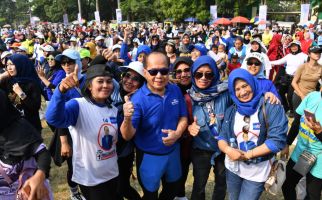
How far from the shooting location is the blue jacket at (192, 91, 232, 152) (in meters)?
3.01

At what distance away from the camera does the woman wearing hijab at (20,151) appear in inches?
79.7

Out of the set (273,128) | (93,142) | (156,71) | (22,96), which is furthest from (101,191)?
(22,96)

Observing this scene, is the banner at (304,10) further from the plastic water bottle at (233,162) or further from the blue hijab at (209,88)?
the plastic water bottle at (233,162)

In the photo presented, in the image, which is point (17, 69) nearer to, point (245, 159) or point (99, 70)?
point (99, 70)

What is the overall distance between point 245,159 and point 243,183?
0.29m

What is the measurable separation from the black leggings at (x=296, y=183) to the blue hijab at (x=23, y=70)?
11.6ft

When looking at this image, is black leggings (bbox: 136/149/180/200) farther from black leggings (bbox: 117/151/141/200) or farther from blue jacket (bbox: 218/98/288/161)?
blue jacket (bbox: 218/98/288/161)

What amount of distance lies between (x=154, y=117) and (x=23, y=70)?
94.0 inches

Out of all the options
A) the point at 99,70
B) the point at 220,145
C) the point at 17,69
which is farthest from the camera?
the point at 17,69

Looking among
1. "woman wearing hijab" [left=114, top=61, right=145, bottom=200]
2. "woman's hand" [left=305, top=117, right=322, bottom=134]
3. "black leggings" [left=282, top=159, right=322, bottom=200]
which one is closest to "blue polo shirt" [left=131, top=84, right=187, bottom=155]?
"woman wearing hijab" [left=114, top=61, right=145, bottom=200]

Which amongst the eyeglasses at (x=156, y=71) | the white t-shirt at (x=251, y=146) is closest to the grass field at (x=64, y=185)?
the white t-shirt at (x=251, y=146)

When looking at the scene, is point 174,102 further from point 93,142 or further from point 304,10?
point 304,10

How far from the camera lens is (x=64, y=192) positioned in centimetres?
440

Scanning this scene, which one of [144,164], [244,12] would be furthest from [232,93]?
[244,12]
